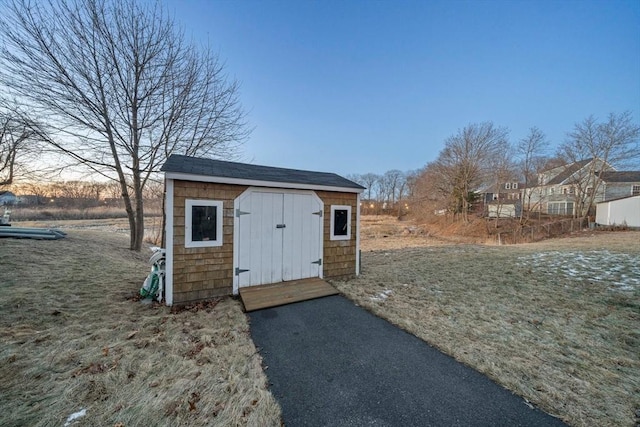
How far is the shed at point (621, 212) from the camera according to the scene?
16.8m

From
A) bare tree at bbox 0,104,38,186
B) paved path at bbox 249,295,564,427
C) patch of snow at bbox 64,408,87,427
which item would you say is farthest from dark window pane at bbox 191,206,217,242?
bare tree at bbox 0,104,38,186

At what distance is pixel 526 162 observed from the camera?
1961 centimetres

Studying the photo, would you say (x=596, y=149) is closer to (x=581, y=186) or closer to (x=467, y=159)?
(x=581, y=186)

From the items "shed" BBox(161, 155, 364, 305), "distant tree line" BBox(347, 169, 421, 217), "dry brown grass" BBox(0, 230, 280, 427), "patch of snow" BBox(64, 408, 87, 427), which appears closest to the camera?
"patch of snow" BBox(64, 408, 87, 427)

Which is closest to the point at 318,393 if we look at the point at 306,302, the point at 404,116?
the point at 306,302

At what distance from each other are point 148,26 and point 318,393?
10.8 meters

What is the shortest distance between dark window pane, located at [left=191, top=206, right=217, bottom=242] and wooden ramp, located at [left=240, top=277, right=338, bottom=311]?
1.25 metres

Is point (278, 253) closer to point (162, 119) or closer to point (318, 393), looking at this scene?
point (318, 393)

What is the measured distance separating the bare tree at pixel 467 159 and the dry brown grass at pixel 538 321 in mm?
13641

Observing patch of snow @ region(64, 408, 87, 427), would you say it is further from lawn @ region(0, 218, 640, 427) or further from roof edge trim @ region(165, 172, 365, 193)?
roof edge trim @ region(165, 172, 365, 193)

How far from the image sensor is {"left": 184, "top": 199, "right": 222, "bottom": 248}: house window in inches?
160

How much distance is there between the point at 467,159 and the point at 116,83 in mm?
22682

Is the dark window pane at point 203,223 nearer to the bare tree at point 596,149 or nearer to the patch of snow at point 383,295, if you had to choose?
the patch of snow at point 383,295

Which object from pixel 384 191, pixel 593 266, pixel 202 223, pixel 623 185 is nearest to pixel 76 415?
pixel 202 223
